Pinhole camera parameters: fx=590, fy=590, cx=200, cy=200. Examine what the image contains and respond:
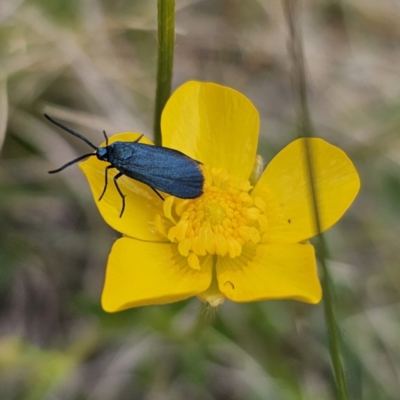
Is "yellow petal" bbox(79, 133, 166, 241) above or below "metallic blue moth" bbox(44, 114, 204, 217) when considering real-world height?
below

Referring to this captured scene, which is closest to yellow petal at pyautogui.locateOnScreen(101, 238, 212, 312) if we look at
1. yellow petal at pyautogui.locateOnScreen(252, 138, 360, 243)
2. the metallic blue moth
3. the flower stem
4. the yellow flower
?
the yellow flower

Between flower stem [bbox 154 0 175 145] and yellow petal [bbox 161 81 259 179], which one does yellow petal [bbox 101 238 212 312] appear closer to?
yellow petal [bbox 161 81 259 179]

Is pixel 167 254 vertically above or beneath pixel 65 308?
above

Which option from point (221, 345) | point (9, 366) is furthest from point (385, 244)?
point (9, 366)

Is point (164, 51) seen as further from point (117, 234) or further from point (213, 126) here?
point (117, 234)

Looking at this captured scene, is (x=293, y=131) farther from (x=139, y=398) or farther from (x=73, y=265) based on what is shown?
(x=139, y=398)

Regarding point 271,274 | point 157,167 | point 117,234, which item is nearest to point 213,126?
point 157,167
